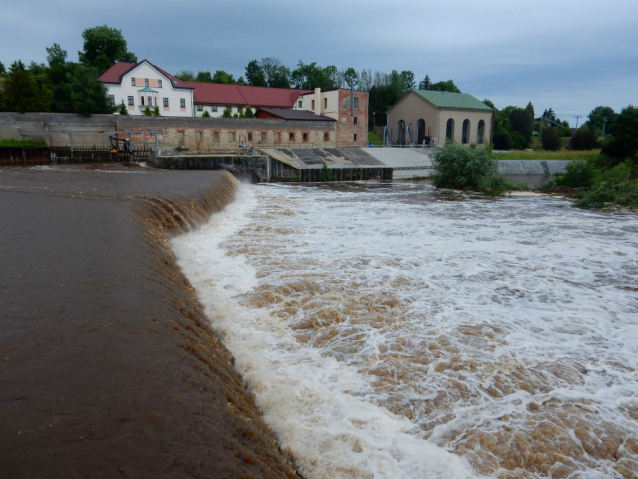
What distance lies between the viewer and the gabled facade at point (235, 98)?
161 ft

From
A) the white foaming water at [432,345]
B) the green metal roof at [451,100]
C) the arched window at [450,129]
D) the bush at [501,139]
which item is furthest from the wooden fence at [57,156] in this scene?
the bush at [501,139]

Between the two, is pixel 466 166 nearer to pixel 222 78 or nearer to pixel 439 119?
pixel 439 119

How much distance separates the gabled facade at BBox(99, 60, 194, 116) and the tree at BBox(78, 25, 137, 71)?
9.86 meters

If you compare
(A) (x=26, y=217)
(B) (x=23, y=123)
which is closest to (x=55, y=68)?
(B) (x=23, y=123)

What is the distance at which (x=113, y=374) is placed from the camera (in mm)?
3900

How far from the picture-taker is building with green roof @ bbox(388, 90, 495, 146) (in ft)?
165

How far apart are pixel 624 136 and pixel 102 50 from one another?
2151 inches

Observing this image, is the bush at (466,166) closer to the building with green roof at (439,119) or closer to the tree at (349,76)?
the building with green roof at (439,119)

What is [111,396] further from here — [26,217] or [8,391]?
[26,217]

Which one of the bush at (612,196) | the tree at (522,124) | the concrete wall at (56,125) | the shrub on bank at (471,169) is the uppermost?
the tree at (522,124)

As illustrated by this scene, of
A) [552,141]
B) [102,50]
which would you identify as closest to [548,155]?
[552,141]

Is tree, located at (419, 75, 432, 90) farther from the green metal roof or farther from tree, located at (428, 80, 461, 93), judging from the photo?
the green metal roof

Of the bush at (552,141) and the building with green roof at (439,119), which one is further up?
the building with green roof at (439,119)

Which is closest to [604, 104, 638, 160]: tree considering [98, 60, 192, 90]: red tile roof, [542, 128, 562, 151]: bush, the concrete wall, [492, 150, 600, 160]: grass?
[492, 150, 600, 160]: grass
